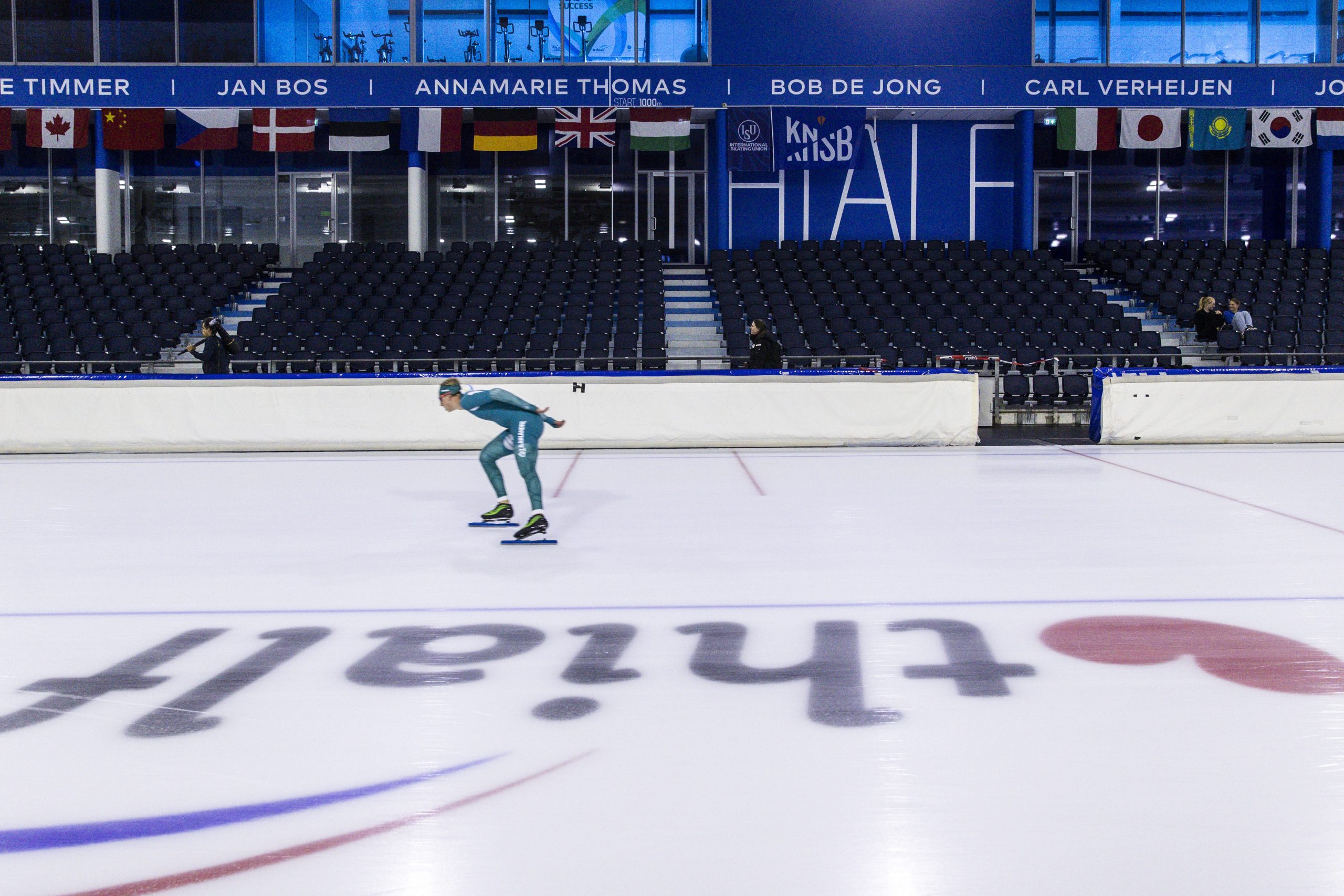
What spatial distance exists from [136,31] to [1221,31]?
70.7 feet

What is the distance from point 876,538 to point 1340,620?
2.69 meters

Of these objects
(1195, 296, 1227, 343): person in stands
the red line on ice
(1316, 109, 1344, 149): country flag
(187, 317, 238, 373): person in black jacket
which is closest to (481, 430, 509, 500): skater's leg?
the red line on ice

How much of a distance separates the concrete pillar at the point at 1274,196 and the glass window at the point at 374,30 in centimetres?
1827

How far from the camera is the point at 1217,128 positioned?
72.6 ft

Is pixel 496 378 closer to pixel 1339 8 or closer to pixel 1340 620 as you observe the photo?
pixel 1340 620

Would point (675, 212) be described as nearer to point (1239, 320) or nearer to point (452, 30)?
point (452, 30)

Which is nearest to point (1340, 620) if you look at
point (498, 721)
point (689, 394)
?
point (498, 721)

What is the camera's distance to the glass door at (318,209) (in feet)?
80.1

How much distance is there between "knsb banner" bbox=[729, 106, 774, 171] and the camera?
72.5 feet

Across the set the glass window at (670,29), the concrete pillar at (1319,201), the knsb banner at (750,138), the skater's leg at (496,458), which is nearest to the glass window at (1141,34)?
the concrete pillar at (1319,201)

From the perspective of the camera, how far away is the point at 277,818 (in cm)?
282

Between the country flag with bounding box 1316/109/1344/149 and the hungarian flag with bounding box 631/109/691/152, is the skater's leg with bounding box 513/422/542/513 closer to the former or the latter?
the hungarian flag with bounding box 631/109/691/152

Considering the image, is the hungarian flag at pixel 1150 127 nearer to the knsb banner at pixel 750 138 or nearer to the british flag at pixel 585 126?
the knsb banner at pixel 750 138

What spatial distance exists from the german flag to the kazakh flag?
12832mm
